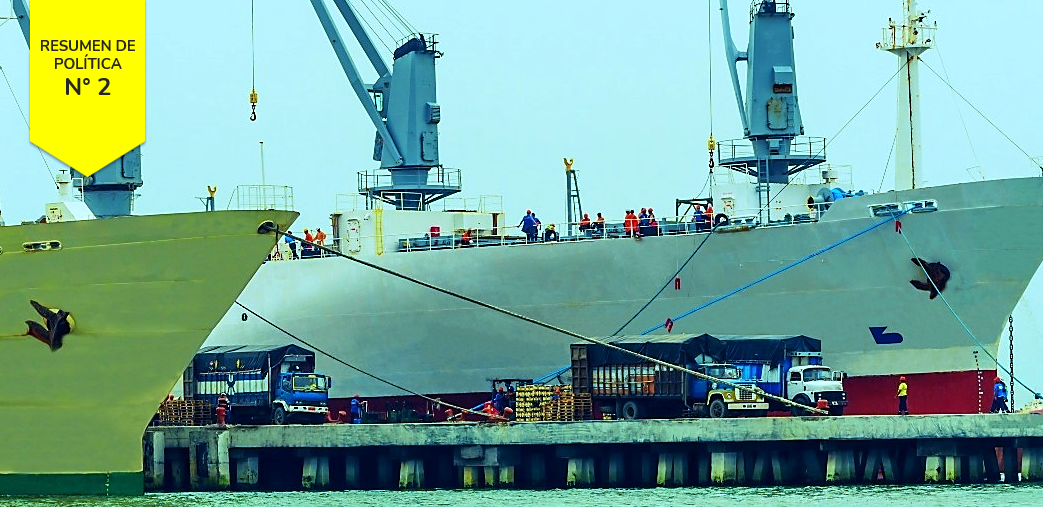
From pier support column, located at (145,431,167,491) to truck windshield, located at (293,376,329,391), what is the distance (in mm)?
4112

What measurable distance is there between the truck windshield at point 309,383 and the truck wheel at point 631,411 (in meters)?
7.31

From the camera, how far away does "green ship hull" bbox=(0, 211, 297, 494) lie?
3086 centimetres

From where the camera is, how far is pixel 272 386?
42.2 m

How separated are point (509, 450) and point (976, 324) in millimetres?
11007

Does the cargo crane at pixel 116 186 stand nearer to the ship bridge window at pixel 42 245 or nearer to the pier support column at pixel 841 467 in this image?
the ship bridge window at pixel 42 245

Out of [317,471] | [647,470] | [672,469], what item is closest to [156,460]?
[317,471]

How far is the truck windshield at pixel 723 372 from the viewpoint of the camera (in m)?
38.5

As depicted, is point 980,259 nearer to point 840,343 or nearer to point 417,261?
point 840,343

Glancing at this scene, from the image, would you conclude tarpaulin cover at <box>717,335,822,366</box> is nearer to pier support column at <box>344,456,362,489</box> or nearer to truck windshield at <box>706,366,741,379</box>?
truck windshield at <box>706,366,741,379</box>

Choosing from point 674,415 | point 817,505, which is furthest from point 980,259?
point 817,505

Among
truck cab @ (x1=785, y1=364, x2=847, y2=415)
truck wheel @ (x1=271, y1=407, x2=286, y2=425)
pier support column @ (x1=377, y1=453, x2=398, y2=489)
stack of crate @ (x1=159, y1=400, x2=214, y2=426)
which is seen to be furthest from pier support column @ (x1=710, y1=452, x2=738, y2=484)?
stack of crate @ (x1=159, y1=400, x2=214, y2=426)

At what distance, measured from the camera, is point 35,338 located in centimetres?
3097

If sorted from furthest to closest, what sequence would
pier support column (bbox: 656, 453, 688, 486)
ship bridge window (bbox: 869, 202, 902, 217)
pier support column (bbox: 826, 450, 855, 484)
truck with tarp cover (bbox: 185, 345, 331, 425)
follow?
truck with tarp cover (bbox: 185, 345, 331, 425) → ship bridge window (bbox: 869, 202, 902, 217) → pier support column (bbox: 656, 453, 688, 486) → pier support column (bbox: 826, 450, 855, 484)

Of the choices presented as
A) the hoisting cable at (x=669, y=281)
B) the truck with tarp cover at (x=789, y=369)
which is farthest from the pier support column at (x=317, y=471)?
the hoisting cable at (x=669, y=281)
